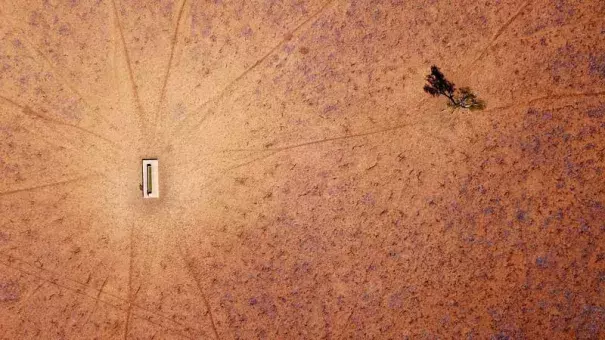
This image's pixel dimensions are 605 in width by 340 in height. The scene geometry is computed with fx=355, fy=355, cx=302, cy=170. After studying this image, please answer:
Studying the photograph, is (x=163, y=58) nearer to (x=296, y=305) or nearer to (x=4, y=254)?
(x=4, y=254)

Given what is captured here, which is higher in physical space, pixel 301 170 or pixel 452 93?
pixel 452 93

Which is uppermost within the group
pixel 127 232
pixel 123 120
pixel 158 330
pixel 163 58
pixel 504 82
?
pixel 163 58

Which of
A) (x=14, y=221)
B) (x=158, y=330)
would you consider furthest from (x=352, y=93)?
(x=14, y=221)
